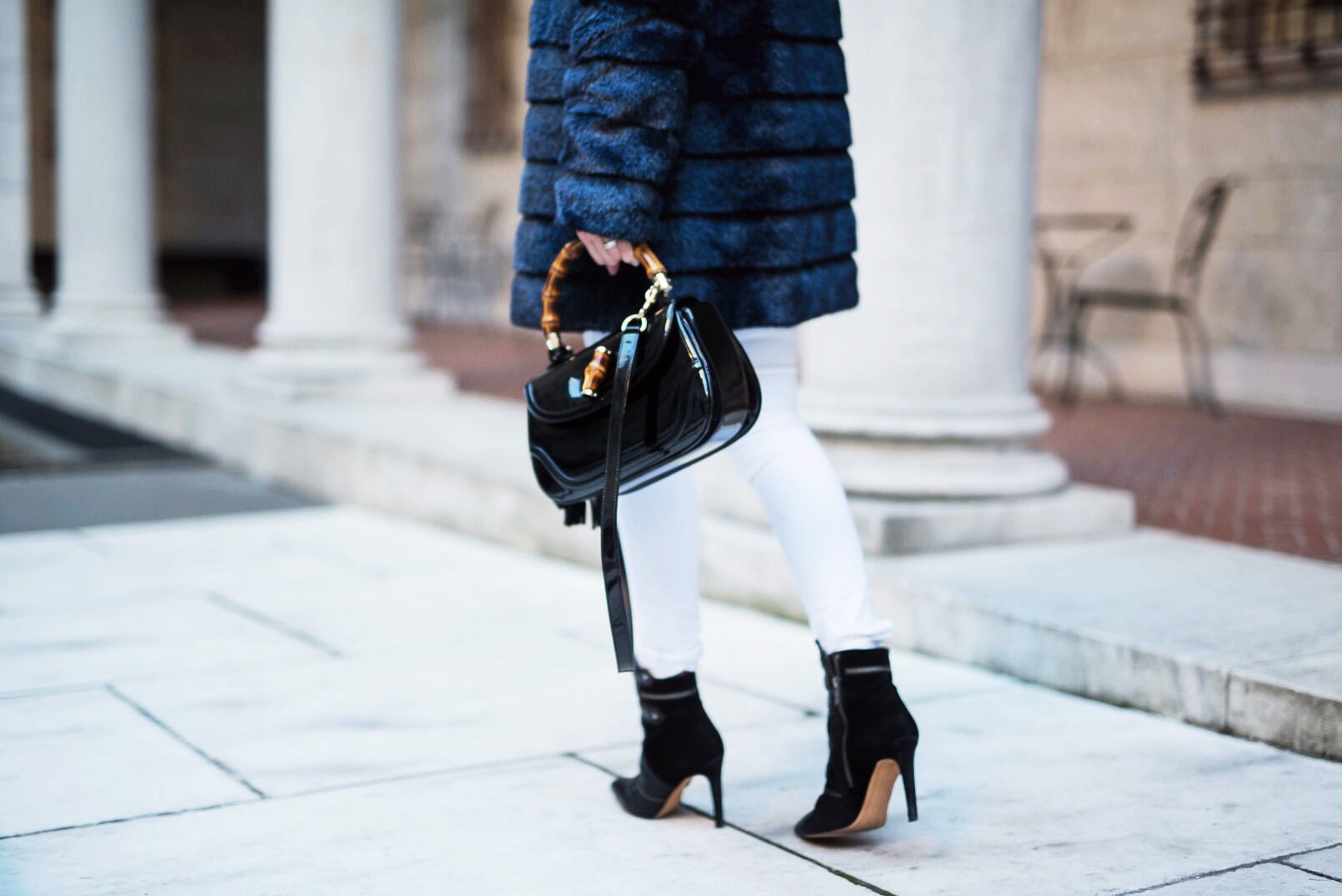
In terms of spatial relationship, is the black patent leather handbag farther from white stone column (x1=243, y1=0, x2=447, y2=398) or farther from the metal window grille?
the metal window grille

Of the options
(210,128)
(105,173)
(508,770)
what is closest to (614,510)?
(508,770)

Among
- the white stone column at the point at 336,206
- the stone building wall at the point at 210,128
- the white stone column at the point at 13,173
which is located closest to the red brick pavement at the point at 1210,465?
the white stone column at the point at 336,206

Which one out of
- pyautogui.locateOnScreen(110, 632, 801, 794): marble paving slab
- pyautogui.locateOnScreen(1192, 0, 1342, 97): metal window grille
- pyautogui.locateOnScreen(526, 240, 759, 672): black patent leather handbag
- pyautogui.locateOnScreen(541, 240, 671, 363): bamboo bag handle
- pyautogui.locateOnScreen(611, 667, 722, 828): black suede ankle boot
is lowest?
pyautogui.locateOnScreen(110, 632, 801, 794): marble paving slab

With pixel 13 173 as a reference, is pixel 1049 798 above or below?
below

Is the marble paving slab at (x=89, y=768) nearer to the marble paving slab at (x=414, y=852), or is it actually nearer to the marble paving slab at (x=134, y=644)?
the marble paving slab at (x=414, y=852)

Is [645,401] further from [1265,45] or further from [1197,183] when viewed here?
[1197,183]

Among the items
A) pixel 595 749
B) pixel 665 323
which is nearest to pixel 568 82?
pixel 665 323

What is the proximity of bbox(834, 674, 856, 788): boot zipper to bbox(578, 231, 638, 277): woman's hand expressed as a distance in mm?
628

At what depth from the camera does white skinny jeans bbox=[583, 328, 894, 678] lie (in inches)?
87.0

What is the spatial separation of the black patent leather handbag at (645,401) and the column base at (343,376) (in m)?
4.67

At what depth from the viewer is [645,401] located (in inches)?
83.7

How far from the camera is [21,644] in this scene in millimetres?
3561

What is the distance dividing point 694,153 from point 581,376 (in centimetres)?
34

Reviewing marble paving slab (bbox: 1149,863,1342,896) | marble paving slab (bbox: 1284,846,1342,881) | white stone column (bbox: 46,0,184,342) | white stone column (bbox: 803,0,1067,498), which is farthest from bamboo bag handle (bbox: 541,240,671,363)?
white stone column (bbox: 46,0,184,342)
